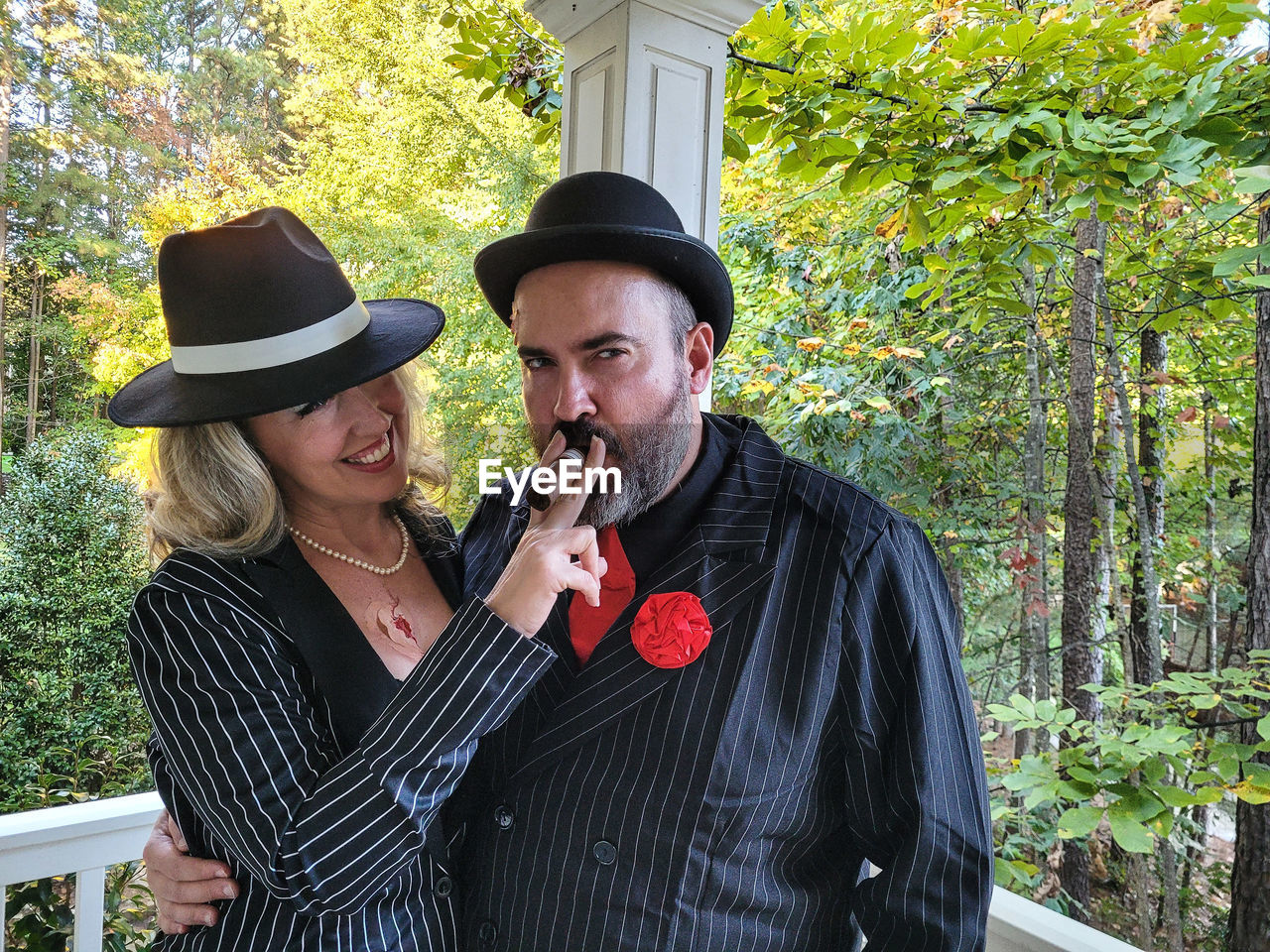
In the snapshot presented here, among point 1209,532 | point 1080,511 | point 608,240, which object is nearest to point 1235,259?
point 608,240

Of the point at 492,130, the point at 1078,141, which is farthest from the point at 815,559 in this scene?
the point at 492,130

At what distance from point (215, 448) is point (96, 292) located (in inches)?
134

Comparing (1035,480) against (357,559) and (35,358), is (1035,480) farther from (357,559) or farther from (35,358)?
(35,358)

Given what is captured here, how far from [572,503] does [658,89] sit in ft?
2.74

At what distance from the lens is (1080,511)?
12.2 feet

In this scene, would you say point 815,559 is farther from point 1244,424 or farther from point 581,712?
point 1244,424

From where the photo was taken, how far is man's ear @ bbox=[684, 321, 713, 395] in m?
1.19

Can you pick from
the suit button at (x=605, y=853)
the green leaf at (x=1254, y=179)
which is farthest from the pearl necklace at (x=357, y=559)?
the green leaf at (x=1254, y=179)

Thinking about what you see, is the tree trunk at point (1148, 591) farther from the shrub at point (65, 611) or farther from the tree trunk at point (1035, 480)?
the shrub at point (65, 611)

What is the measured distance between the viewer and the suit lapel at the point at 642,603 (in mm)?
1046

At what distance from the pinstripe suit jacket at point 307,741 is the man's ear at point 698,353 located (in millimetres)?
436

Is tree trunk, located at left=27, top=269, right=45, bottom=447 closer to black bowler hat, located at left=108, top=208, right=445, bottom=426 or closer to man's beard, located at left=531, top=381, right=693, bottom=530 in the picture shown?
black bowler hat, located at left=108, top=208, right=445, bottom=426

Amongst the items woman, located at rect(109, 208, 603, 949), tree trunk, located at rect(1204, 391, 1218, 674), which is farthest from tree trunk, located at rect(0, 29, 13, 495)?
tree trunk, located at rect(1204, 391, 1218, 674)

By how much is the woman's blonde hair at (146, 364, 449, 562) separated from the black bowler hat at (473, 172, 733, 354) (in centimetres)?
41
